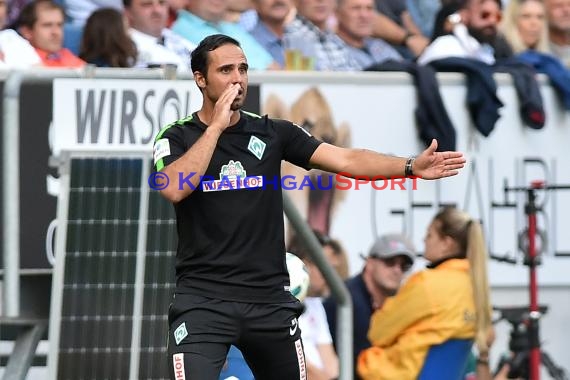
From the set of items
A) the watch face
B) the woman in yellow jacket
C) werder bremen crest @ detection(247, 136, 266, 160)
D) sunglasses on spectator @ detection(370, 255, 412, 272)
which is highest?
the watch face

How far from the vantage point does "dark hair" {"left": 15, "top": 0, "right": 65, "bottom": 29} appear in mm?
9359

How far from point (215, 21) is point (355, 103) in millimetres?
1602

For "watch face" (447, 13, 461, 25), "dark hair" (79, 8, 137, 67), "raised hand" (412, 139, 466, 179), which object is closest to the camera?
"raised hand" (412, 139, 466, 179)

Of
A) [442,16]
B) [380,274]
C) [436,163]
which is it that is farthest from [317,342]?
[442,16]

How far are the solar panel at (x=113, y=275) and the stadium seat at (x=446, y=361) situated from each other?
197 centimetres

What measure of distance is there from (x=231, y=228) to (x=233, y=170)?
226mm

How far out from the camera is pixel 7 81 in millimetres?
8016

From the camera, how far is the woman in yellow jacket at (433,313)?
837cm

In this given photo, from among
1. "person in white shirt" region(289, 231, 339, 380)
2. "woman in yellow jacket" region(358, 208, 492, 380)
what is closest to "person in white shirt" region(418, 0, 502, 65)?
"woman in yellow jacket" region(358, 208, 492, 380)

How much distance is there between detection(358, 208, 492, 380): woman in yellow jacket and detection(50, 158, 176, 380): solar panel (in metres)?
1.79

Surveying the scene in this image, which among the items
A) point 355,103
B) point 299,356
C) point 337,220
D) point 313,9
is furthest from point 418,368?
point 313,9

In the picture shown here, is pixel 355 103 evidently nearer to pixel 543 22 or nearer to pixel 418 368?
pixel 418 368

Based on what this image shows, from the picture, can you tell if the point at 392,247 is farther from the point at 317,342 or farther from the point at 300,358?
the point at 300,358

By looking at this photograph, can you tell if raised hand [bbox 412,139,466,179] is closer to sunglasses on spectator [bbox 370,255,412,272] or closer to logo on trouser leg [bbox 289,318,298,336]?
logo on trouser leg [bbox 289,318,298,336]
